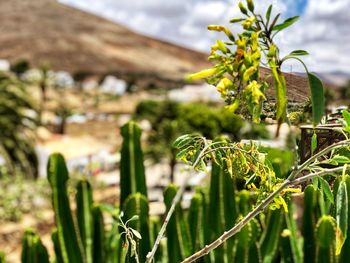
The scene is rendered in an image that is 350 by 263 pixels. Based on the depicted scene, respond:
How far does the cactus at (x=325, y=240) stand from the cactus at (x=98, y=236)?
1.51m

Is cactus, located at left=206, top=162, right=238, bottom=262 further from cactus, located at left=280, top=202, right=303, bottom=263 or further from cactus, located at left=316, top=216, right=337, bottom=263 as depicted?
cactus, located at left=316, top=216, right=337, bottom=263

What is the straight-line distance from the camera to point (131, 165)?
11.9 ft

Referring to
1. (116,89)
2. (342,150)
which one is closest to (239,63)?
(342,150)

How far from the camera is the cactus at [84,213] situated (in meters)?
3.84

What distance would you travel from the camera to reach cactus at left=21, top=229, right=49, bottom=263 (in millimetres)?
3412

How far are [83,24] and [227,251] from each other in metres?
140

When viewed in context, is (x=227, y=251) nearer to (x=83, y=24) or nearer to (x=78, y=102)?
(x=78, y=102)

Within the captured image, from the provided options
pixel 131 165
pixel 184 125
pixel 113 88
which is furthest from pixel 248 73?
pixel 113 88

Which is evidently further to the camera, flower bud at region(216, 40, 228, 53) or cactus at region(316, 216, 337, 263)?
cactus at region(316, 216, 337, 263)

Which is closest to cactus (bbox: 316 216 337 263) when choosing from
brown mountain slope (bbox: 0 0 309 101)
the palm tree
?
the palm tree

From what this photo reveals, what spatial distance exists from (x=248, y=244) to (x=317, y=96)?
218cm

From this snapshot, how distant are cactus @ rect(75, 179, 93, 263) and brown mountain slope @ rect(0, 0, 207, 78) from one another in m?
106

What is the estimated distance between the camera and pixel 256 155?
4.80 feet

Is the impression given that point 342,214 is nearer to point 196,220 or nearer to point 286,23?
point 286,23
